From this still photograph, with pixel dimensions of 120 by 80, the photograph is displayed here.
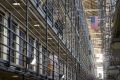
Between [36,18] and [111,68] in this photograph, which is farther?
[111,68]

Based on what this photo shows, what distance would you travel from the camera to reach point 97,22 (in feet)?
69.0

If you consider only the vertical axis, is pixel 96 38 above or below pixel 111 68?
above

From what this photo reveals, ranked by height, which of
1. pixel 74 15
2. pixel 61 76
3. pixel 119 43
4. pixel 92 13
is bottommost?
pixel 61 76

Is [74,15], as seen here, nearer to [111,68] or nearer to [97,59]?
[111,68]

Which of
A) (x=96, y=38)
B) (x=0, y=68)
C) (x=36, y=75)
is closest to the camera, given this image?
(x=0, y=68)

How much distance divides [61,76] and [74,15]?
5548 millimetres

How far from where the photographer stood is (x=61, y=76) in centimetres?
695

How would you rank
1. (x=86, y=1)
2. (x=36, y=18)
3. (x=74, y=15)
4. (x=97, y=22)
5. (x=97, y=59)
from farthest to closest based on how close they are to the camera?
(x=97, y=59), (x=86, y=1), (x=97, y=22), (x=74, y=15), (x=36, y=18)

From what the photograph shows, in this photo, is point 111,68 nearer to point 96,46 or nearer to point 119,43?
point 119,43

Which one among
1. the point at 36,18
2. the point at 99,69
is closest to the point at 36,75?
the point at 36,18

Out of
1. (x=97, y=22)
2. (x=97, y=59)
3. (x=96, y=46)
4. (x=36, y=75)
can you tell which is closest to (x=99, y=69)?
(x=97, y=59)

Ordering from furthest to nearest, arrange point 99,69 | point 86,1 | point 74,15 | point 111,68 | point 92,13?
point 99,69
point 92,13
point 86,1
point 111,68
point 74,15

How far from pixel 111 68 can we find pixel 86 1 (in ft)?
34.8

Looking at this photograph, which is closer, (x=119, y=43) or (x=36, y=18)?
(x=36, y=18)
